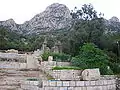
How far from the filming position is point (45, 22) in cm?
10981

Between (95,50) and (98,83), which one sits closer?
(98,83)

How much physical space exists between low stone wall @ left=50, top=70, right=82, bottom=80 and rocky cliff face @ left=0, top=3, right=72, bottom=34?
276ft

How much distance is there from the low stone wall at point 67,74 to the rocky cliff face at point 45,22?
84233mm

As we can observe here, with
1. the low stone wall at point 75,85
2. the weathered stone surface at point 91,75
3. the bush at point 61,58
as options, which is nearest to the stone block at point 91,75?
the weathered stone surface at point 91,75

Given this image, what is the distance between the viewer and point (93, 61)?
50.1 feet

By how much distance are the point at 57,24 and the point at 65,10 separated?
1342cm

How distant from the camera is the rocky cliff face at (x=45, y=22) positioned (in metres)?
102

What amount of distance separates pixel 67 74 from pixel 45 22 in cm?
9782

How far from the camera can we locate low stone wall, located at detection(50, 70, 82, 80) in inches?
506

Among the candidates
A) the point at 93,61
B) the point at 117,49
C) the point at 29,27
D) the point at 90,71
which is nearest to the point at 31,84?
the point at 90,71

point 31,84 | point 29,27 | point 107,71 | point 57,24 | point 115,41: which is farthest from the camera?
point 29,27

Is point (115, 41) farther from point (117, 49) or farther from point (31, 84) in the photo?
point (31, 84)

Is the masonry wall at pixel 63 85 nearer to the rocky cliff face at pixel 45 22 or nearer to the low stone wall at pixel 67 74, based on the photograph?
the low stone wall at pixel 67 74

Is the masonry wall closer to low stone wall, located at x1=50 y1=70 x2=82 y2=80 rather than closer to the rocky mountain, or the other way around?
low stone wall, located at x1=50 y1=70 x2=82 y2=80
